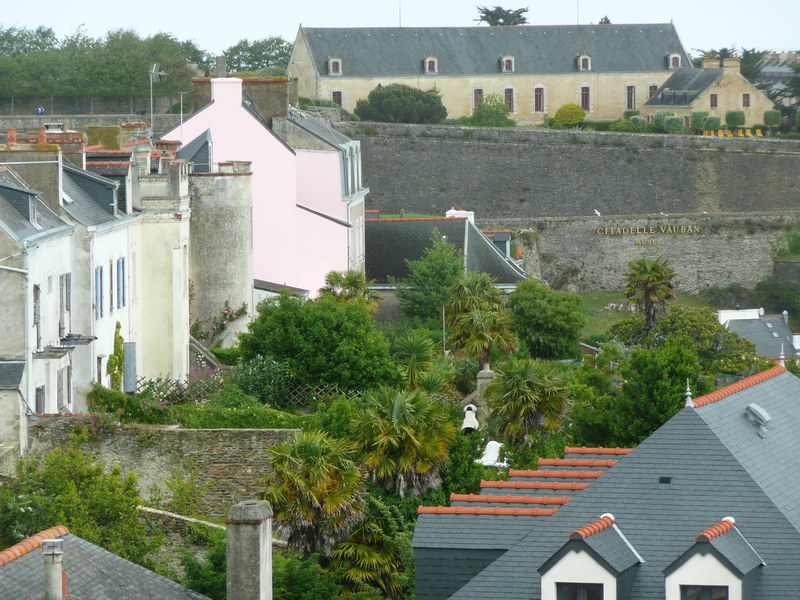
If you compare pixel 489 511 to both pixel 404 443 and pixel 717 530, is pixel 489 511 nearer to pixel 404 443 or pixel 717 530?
pixel 717 530

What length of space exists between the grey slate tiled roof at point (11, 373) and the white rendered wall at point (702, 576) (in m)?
10.9

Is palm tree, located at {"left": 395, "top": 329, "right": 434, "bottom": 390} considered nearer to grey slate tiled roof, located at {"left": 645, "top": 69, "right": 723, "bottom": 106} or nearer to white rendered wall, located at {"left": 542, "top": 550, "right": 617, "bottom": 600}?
white rendered wall, located at {"left": 542, "top": 550, "right": 617, "bottom": 600}

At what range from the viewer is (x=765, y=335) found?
52.2 m

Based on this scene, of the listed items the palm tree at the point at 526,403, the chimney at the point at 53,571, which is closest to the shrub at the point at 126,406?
the palm tree at the point at 526,403

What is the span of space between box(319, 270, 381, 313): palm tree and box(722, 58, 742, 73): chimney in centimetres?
3988

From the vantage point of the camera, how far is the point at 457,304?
41.9m

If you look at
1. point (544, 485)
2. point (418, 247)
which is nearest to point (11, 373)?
point (544, 485)

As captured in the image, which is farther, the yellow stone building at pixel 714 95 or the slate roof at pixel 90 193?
the yellow stone building at pixel 714 95

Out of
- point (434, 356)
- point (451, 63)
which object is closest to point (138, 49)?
Answer: point (451, 63)

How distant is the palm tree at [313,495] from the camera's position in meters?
21.5

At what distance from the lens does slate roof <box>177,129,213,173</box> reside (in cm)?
3497

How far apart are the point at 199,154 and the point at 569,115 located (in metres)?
43.6

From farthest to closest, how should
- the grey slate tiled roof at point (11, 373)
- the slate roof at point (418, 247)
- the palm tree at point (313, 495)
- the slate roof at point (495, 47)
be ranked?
1. the slate roof at point (495, 47)
2. the slate roof at point (418, 247)
3. the grey slate tiled roof at point (11, 373)
4. the palm tree at point (313, 495)

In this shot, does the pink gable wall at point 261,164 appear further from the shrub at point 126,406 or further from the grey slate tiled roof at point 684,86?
the grey slate tiled roof at point 684,86
